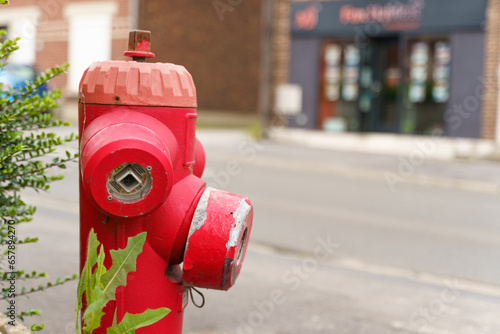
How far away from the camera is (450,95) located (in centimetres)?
1673

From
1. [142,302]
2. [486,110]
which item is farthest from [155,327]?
[486,110]

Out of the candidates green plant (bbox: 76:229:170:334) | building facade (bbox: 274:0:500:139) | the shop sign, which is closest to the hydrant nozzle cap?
green plant (bbox: 76:229:170:334)

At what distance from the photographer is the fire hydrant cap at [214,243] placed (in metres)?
2.36

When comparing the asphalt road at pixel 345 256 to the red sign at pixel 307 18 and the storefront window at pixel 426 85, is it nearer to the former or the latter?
the storefront window at pixel 426 85

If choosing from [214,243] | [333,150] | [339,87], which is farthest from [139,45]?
[339,87]

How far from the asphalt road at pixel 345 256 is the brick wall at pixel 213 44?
13.2 m

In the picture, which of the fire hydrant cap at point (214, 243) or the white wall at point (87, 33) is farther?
the white wall at point (87, 33)

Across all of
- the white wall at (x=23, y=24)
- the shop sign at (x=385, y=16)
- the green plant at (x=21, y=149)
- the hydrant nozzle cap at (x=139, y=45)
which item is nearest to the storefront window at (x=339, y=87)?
the shop sign at (x=385, y=16)

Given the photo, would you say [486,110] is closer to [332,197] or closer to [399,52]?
[399,52]

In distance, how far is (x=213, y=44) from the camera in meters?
26.0

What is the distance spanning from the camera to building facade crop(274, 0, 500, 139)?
16219 millimetres

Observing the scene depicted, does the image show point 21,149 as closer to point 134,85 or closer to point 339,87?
point 134,85

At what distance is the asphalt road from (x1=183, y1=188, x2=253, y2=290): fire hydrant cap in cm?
159

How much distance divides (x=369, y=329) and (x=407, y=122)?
546 inches
